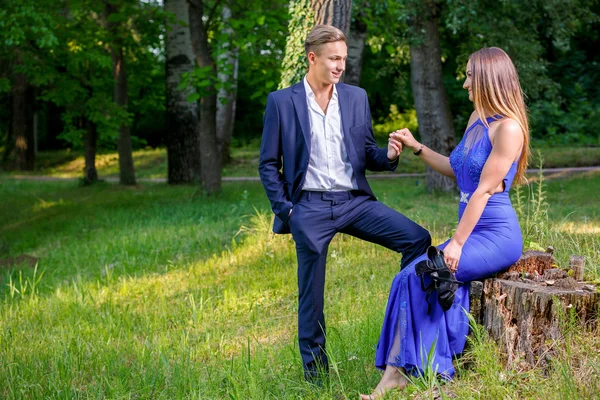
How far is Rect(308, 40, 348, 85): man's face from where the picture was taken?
15.8 feet

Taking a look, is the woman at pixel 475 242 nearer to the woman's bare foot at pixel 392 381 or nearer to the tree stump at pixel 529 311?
A: the woman's bare foot at pixel 392 381

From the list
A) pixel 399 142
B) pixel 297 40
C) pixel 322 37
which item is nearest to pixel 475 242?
pixel 399 142

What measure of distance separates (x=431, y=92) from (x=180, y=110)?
7168 millimetres

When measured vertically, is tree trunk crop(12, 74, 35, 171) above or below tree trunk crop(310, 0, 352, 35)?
below

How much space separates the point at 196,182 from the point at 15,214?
4640 mm

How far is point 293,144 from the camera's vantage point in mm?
4996

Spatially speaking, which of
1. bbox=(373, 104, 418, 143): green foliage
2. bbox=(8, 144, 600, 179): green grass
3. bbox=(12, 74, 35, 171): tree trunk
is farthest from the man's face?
bbox=(12, 74, 35, 171): tree trunk

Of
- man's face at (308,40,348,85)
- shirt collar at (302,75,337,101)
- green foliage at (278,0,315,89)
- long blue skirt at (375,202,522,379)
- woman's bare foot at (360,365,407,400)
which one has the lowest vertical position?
woman's bare foot at (360,365,407,400)

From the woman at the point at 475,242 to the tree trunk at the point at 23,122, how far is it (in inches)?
1211

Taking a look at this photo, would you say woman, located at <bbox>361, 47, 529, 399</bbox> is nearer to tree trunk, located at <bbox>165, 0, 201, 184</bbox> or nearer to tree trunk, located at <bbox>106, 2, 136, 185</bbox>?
tree trunk, located at <bbox>165, 0, 201, 184</bbox>

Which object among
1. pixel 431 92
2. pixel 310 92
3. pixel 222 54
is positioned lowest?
pixel 310 92

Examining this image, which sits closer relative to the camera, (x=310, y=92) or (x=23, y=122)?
(x=310, y=92)

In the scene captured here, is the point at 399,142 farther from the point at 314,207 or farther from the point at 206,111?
the point at 206,111

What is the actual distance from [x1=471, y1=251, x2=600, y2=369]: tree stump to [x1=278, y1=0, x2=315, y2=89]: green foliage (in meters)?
5.53
